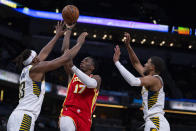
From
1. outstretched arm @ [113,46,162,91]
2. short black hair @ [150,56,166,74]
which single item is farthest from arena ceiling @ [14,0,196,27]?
outstretched arm @ [113,46,162,91]

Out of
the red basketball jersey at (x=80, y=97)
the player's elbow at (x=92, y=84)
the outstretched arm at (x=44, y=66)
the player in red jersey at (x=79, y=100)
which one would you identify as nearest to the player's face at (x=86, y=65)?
the player in red jersey at (x=79, y=100)

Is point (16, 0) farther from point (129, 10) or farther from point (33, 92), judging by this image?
point (33, 92)

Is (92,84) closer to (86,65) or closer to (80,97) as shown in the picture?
(80,97)

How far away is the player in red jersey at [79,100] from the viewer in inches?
156

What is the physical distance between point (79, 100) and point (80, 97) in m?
0.05

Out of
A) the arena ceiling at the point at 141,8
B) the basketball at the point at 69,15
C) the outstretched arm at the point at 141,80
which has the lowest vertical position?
the outstretched arm at the point at 141,80

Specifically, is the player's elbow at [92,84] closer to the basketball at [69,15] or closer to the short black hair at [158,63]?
the short black hair at [158,63]

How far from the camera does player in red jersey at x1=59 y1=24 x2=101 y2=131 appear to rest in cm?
396

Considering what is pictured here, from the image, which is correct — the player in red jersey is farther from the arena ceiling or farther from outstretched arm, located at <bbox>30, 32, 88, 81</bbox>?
the arena ceiling

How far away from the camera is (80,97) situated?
13.8ft

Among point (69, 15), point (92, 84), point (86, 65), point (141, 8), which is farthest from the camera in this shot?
point (141, 8)

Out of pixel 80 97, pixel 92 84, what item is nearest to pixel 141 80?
pixel 92 84

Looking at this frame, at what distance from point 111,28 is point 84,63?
21.0ft

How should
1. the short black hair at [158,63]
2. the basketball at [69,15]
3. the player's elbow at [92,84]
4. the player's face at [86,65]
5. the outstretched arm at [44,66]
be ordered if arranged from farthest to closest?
the basketball at [69,15] → the player's face at [86,65] → the short black hair at [158,63] → the player's elbow at [92,84] → the outstretched arm at [44,66]
